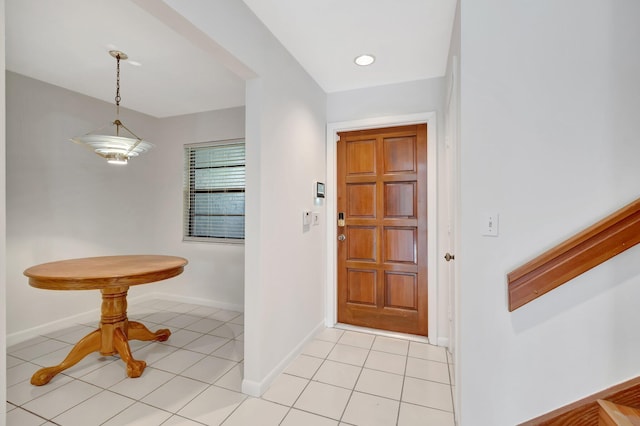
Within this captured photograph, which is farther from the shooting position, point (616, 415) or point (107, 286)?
point (107, 286)

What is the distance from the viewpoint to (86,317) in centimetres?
328

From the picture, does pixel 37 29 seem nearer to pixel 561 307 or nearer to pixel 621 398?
pixel 561 307

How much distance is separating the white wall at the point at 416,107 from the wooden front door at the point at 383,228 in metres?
0.14

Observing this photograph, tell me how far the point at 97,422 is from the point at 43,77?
10.2 ft

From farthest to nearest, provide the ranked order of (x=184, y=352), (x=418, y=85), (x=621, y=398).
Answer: (x=418, y=85) < (x=184, y=352) < (x=621, y=398)

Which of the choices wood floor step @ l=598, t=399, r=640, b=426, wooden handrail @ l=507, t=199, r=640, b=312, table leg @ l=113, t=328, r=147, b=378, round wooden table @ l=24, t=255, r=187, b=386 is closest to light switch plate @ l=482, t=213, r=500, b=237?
wooden handrail @ l=507, t=199, r=640, b=312

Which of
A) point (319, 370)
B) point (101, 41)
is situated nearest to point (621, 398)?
point (319, 370)

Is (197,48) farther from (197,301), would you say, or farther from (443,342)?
(443,342)

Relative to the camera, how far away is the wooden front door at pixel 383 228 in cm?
279

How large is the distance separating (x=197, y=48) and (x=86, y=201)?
2.30 metres

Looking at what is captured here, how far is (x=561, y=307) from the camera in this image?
1252mm

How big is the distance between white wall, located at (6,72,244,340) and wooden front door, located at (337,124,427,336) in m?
1.43

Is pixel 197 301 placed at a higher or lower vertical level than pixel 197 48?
lower

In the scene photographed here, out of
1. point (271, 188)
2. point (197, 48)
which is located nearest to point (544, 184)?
point (271, 188)
